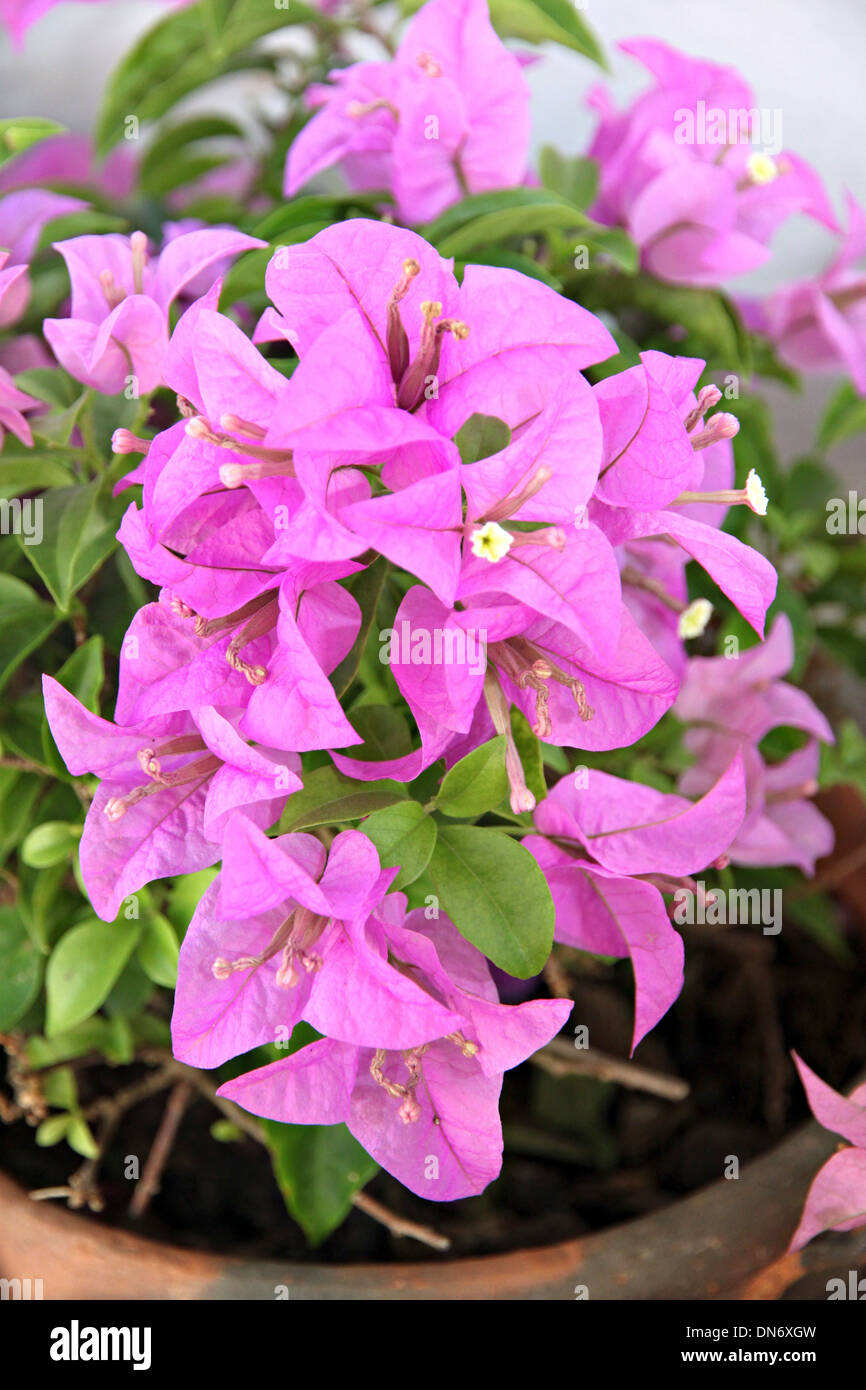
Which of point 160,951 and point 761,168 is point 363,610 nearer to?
point 160,951

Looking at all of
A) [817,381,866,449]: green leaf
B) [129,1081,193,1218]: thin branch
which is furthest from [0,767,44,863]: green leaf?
[817,381,866,449]: green leaf

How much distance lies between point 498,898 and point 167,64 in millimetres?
551

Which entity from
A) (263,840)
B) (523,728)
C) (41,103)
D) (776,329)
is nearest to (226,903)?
(263,840)

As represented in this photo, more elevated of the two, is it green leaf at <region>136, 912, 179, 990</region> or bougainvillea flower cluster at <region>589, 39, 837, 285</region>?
bougainvillea flower cluster at <region>589, 39, 837, 285</region>

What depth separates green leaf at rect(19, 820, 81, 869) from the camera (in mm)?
498

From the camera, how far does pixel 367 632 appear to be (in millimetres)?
400

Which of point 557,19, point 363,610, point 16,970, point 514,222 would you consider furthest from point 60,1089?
point 557,19

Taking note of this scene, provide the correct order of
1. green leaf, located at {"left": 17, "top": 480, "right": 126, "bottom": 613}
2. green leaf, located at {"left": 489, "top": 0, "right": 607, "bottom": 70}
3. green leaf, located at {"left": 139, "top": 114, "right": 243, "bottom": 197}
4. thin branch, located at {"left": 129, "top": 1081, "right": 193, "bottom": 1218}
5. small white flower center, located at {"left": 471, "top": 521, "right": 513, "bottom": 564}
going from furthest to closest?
green leaf, located at {"left": 139, "top": 114, "right": 243, "bottom": 197} → thin branch, located at {"left": 129, "top": 1081, "right": 193, "bottom": 1218} → green leaf, located at {"left": 489, "top": 0, "right": 607, "bottom": 70} → green leaf, located at {"left": 17, "top": 480, "right": 126, "bottom": 613} → small white flower center, located at {"left": 471, "top": 521, "right": 513, "bottom": 564}

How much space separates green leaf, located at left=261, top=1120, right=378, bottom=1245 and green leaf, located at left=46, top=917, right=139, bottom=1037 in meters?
0.10

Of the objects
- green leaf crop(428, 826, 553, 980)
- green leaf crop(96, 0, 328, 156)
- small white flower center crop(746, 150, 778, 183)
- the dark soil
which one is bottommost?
the dark soil

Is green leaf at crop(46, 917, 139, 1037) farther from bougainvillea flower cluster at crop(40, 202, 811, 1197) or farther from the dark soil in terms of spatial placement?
the dark soil

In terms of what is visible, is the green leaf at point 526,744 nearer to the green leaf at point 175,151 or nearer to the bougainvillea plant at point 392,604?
the bougainvillea plant at point 392,604

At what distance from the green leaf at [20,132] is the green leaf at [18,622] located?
0.18m
